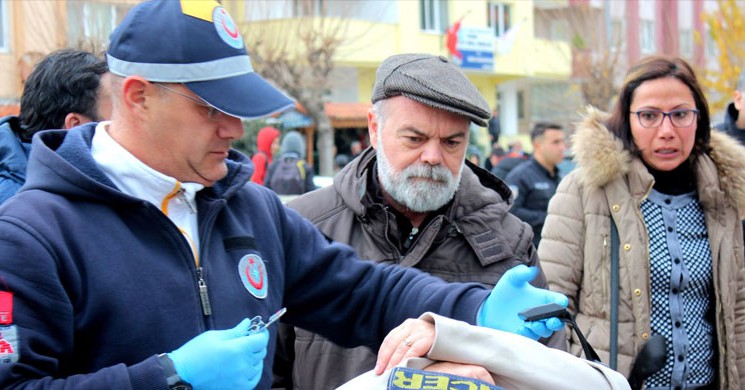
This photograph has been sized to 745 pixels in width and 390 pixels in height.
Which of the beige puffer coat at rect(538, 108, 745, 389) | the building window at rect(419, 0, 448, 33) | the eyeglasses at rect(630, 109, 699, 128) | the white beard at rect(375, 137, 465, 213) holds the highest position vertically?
the building window at rect(419, 0, 448, 33)

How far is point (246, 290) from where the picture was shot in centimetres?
206

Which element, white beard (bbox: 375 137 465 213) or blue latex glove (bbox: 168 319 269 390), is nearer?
blue latex glove (bbox: 168 319 269 390)

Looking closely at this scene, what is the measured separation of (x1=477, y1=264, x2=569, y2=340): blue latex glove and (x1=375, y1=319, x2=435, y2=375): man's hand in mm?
348

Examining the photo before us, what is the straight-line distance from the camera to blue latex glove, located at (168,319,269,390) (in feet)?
5.63

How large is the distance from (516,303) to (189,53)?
1.02 meters

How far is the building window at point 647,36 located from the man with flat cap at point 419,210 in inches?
1114

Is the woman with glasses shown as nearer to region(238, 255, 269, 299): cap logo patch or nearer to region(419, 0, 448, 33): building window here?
region(238, 255, 269, 299): cap logo patch

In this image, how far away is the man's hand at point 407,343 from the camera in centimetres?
179

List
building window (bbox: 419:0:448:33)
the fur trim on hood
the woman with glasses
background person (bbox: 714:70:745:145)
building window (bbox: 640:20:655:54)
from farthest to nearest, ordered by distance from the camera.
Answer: building window (bbox: 640:20:655:54) → building window (bbox: 419:0:448:33) → background person (bbox: 714:70:745:145) → the fur trim on hood → the woman with glasses

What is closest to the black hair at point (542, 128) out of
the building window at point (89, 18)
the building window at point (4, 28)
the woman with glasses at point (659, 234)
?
the woman with glasses at point (659, 234)

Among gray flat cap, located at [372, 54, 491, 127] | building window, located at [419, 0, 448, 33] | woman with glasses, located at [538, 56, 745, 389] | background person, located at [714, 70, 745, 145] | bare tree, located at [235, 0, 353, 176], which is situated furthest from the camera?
building window, located at [419, 0, 448, 33]

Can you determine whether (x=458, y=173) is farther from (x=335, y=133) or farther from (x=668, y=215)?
(x=335, y=133)

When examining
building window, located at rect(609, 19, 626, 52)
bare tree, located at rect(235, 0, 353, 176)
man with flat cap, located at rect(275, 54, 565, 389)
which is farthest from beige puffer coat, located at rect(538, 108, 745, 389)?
building window, located at rect(609, 19, 626, 52)

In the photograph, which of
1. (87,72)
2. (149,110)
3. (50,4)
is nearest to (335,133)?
(50,4)
